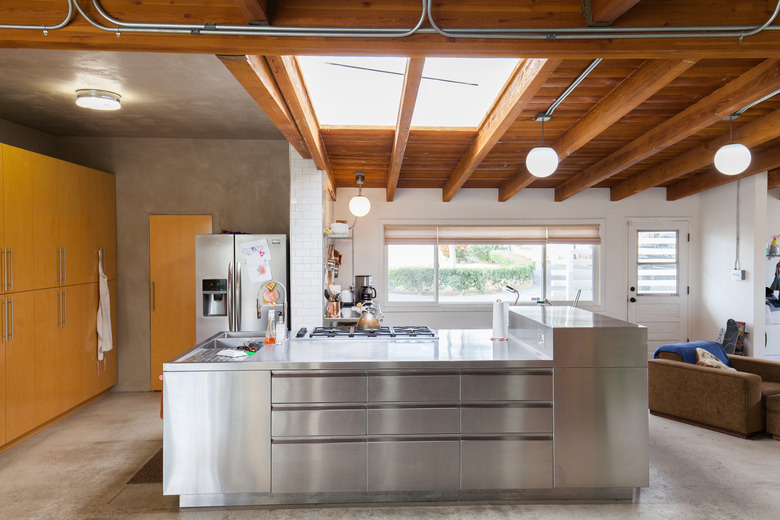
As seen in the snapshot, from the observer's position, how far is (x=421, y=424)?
3049 mm

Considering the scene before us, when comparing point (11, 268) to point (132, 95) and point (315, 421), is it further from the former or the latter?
point (315, 421)

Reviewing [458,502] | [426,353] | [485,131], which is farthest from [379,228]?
[458,502]

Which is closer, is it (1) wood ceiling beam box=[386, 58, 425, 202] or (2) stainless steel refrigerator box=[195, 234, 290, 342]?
(1) wood ceiling beam box=[386, 58, 425, 202]

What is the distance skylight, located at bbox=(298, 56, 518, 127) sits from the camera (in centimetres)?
361

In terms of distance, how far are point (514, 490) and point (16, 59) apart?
4.38 metres

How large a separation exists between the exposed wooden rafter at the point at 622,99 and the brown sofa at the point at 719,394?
222cm

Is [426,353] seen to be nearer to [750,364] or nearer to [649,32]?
[649,32]

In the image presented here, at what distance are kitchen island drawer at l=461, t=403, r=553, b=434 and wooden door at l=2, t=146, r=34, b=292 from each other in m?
3.72

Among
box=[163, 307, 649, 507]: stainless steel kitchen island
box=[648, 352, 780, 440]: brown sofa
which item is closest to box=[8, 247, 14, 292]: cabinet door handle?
box=[163, 307, 649, 507]: stainless steel kitchen island

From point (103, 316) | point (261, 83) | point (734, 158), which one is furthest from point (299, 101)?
point (103, 316)

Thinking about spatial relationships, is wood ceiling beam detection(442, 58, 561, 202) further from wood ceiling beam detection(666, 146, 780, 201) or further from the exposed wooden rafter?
wood ceiling beam detection(666, 146, 780, 201)

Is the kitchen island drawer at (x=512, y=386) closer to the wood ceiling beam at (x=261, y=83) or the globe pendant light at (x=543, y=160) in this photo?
the globe pendant light at (x=543, y=160)

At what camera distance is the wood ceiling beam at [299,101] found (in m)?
2.87

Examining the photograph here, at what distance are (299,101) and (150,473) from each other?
9.08 feet
